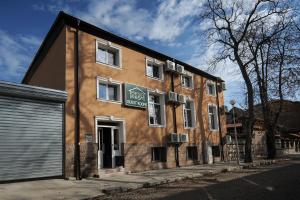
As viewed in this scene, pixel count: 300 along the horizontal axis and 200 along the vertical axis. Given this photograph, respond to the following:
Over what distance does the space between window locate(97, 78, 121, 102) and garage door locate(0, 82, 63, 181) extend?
302 centimetres

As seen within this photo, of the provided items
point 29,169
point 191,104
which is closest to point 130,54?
point 191,104

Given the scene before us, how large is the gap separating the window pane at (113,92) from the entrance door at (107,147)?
5.54 feet

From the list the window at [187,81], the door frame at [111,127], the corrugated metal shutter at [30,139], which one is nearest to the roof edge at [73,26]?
the window at [187,81]

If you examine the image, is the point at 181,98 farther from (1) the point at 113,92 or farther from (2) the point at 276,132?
(2) the point at 276,132

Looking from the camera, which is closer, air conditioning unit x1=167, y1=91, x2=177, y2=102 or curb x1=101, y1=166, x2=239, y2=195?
curb x1=101, y1=166, x2=239, y2=195

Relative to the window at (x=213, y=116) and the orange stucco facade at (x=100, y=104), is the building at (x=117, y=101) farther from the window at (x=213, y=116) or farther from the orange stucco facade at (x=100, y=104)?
the window at (x=213, y=116)

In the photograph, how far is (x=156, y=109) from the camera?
21953 millimetres

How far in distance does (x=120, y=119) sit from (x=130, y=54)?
14.0 ft

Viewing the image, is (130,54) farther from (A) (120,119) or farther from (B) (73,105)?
(B) (73,105)

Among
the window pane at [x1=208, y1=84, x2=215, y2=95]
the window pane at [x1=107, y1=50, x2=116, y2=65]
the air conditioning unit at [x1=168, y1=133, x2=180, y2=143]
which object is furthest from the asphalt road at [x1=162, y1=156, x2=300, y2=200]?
the window pane at [x1=208, y1=84, x2=215, y2=95]

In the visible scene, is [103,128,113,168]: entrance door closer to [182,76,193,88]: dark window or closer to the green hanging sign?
the green hanging sign

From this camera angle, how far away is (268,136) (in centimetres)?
3244

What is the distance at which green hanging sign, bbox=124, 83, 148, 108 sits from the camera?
18844 mm

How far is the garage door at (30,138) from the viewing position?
13164mm
